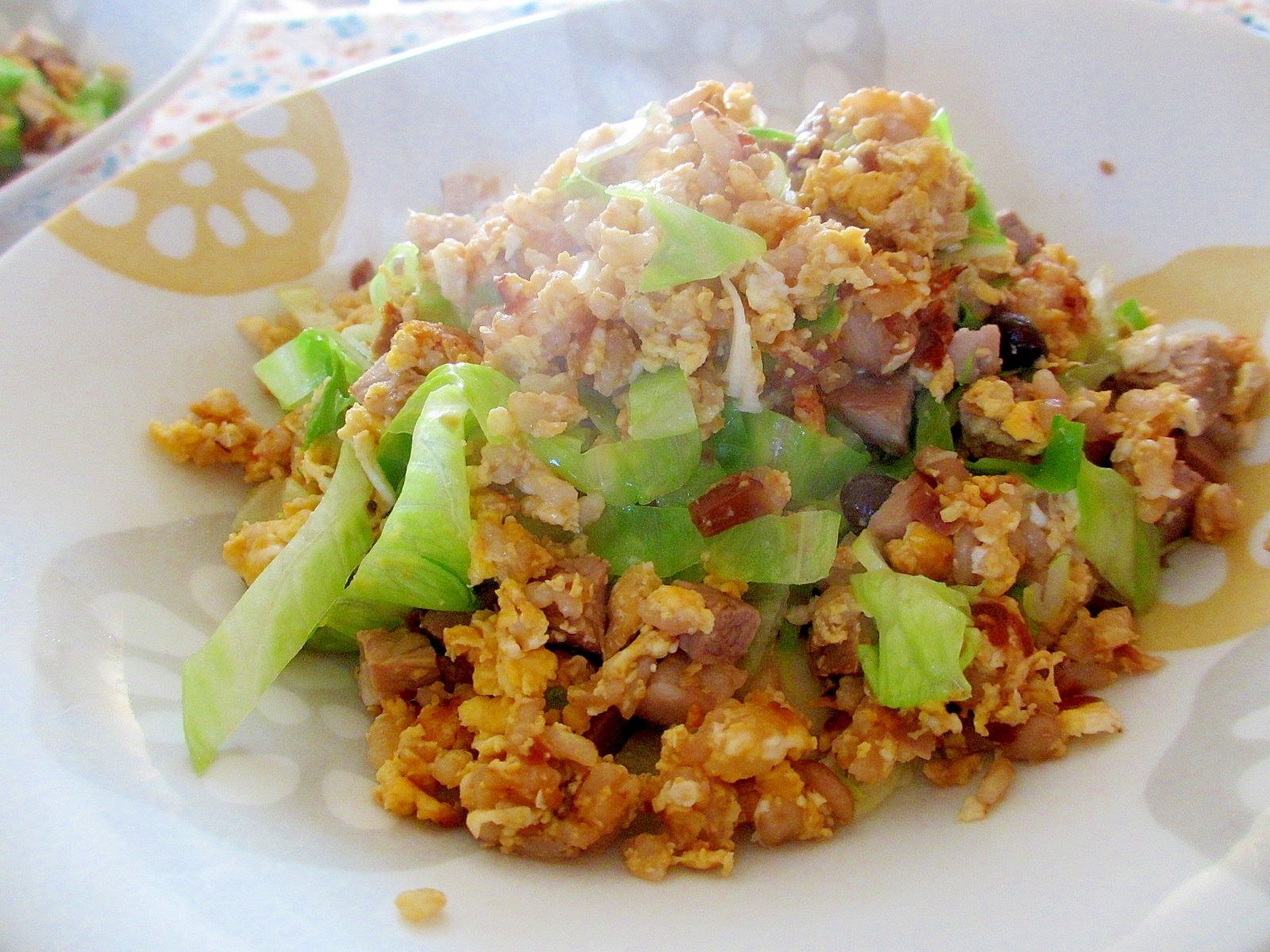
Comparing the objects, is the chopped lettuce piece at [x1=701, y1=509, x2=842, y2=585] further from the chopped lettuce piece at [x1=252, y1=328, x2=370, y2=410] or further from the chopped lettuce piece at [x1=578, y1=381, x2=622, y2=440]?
the chopped lettuce piece at [x1=252, y1=328, x2=370, y2=410]

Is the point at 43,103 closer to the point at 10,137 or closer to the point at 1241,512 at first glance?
the point at 10,137

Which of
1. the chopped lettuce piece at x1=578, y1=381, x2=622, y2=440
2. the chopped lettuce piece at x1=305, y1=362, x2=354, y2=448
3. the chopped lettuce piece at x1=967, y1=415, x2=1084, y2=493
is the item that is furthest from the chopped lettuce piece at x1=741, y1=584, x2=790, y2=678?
the chopped lettuce piece at x1=305, y1=362, x2=354, y2=448

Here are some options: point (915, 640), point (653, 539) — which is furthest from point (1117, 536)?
point (653, 539)

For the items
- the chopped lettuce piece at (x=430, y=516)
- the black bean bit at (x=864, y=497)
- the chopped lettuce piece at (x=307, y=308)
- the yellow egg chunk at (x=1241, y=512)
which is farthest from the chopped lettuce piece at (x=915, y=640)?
the chopped lettuce piece at (x=307, y=308)

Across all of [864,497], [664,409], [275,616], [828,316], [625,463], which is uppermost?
[828,316]

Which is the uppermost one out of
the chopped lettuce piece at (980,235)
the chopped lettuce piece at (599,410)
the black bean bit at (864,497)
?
the chopped lettuce piece at (980,235)

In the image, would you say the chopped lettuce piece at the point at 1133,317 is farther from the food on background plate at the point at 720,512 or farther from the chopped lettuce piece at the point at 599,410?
the chopped lettuce piece at the point at 599,410

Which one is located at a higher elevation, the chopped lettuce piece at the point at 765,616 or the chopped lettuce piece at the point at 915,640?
the chopped lettuce piece at the point at 915,640
